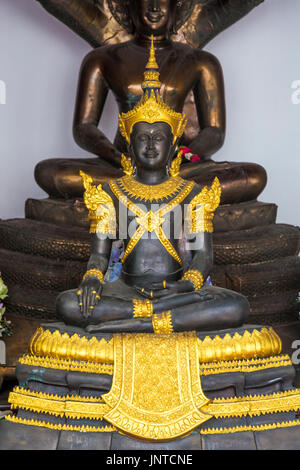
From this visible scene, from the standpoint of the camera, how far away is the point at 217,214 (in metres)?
5.07

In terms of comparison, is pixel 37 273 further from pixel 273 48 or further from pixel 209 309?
pixel 273 48

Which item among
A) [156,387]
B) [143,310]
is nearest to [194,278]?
[143,310]

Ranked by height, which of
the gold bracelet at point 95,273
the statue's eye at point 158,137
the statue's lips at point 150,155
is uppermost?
the statue's eye at point 158,137

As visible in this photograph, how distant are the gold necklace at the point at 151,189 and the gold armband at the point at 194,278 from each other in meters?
0.45

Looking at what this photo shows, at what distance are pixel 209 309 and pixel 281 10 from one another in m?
4.03

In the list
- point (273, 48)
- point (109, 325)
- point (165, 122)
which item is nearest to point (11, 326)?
point (109, 325)

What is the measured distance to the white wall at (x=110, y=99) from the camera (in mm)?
6488

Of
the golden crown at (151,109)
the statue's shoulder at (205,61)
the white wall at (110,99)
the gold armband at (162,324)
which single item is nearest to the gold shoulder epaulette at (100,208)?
the golden crown at (151,109)

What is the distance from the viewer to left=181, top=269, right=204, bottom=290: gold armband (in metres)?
3.62

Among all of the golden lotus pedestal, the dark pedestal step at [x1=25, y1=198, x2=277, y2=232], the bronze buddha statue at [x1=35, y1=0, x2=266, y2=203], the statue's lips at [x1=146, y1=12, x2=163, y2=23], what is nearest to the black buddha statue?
the golden lotus pedestal

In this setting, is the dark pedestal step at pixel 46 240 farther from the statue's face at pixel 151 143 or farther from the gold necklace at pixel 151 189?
the statue's face at pixel 151 143

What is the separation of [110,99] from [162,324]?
3.80 m

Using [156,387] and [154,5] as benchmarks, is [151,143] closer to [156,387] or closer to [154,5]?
[156,387]

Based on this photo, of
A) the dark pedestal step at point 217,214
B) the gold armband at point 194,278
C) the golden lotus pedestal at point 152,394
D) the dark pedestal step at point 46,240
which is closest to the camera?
the golden lotus pedestal at point 152,394
